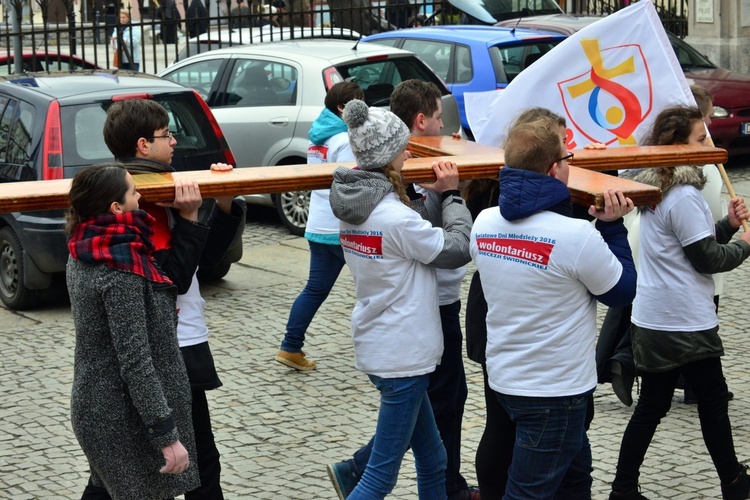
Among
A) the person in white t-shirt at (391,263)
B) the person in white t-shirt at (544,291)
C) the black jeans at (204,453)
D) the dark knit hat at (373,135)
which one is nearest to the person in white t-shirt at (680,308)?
the person in white t-shirt at (544,291)

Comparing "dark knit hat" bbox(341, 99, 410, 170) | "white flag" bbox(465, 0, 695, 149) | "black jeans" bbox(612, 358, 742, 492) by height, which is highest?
"white flag" bbox(465, 0, 695, 149)

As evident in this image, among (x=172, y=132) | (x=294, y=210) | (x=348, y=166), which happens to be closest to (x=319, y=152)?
(x=172, y=132)

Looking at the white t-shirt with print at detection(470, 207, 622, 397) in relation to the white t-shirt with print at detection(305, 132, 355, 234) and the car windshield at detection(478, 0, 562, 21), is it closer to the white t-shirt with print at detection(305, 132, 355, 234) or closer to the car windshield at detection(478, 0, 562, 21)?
the white t-shirt with print at detection(305, 132, 355, 234)

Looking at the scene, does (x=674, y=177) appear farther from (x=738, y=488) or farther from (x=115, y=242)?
(x=115, y=242)

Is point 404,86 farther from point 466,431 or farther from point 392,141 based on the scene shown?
point 466,431

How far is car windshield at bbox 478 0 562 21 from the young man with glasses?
13.2 meters

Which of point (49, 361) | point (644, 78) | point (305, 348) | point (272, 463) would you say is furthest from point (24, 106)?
point (644, 78)

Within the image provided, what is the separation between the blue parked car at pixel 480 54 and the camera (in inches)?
485

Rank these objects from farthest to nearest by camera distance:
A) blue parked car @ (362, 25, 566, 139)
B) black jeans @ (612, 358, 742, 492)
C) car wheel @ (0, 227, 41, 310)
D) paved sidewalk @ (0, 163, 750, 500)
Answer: blue parked car @ (362, 25, 566, 139) < car wheel @ (0, 227, 41, 310) < paved sidewalk @ (0, 163, 750, 500) < black jeans @ (612, 358, 742, 492)

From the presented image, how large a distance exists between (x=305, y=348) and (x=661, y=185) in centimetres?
318

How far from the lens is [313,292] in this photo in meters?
6.81

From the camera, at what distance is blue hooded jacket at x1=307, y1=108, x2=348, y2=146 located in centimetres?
667

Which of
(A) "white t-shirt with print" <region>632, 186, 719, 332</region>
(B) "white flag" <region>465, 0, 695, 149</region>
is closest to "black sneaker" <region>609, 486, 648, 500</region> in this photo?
(A) "white t-shirt with print" <region>632, 186, 719, 332</region>

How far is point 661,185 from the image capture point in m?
4.73
